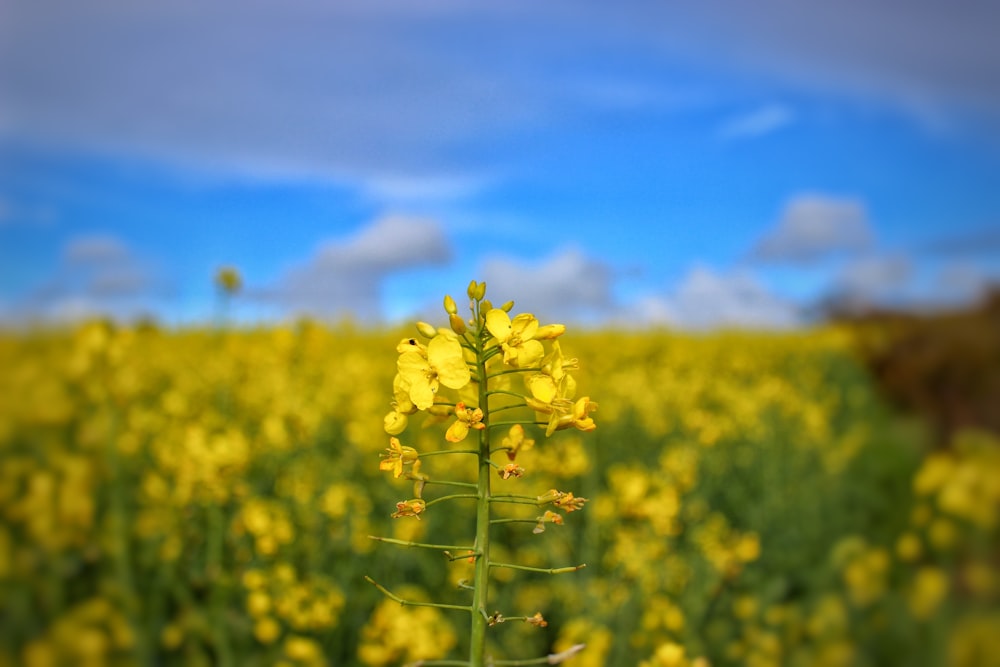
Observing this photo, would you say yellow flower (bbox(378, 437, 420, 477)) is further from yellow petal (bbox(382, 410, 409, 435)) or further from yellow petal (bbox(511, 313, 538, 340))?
yellow petal (bbox(511, 313, 538, 340))

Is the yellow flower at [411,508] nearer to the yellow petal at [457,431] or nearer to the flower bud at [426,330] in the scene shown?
the yellow petal at [457,431]

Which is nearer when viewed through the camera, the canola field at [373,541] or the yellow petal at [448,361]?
the yellow petal at [448,361]

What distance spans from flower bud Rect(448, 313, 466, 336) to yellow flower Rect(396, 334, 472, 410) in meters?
0.02

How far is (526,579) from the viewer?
174 inches

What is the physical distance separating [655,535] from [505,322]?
2.26m

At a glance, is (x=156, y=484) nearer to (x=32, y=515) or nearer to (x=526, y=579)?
(x=32, y=515)

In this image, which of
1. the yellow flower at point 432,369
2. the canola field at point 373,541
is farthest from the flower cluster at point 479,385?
the canola field at point 373,541

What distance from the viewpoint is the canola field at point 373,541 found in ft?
8.57

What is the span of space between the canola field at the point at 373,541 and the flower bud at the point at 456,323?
0.73m

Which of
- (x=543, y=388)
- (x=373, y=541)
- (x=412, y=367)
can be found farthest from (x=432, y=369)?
(x=373, y=541)

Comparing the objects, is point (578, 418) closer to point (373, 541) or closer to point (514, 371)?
point (514, 371)

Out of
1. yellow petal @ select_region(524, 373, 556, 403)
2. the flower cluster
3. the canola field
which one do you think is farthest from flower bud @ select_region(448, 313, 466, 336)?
the canola field

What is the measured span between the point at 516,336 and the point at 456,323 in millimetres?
70

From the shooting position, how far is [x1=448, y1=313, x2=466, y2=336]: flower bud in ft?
3.05
